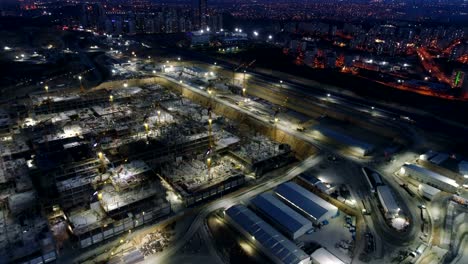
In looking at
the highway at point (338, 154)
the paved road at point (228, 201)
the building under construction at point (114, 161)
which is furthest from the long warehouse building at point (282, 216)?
the highway at point (338, 154)

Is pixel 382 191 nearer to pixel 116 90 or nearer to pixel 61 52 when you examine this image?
pixel 116 90

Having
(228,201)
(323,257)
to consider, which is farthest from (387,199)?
(228,201)

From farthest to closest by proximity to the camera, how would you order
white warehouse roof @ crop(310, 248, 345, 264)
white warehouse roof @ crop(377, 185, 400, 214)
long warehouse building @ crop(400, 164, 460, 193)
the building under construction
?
1. long warehouse building @ crop(400, 164, 460, 193)
2. the building under construction
3. white warehouse roof @ crop(377, 185, 400, 214)
4. white warehouse roof @ crop(310, 248, 345, 264)

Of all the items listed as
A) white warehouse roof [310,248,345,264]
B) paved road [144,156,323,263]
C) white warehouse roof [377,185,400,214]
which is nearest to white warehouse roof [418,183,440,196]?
white warehouse roof [377,185,400,214]

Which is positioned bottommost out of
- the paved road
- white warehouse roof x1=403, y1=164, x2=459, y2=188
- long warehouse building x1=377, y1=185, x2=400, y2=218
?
the paved road

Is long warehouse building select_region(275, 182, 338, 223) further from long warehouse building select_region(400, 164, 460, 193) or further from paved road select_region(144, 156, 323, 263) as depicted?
long warehouse building select_region(400, 164, 460, 193)

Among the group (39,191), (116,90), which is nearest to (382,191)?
(39,191)

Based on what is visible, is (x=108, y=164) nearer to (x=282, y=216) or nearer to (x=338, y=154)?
(x=282, y=216)
